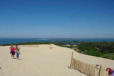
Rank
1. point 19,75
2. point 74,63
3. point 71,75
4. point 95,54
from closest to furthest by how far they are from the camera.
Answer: point 19,75, point 71,75, point 74,63, point 95,54

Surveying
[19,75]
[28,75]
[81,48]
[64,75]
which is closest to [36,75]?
[28,75]

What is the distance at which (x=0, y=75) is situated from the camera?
769cm

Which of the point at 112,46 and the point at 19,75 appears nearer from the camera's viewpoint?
the point at 19,75

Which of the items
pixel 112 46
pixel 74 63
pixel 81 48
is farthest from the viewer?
pixel 81 48

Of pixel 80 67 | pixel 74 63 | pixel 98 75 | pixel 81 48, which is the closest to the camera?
pixel 98 75

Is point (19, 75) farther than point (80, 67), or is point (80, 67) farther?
point (80, 67)

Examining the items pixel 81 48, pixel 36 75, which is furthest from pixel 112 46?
pixel 36 75

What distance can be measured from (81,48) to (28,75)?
1854 cm

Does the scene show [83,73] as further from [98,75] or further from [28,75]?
[28,75]

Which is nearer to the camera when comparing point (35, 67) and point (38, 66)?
point (35, 67)

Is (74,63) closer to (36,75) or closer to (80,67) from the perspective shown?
(80,67)

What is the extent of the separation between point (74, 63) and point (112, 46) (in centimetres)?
1608

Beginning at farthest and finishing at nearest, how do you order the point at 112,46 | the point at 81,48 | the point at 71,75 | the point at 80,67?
the point at 81,48
the point at 112,46
the point at 80,67
the point at 71,75

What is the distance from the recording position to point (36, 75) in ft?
26.6
